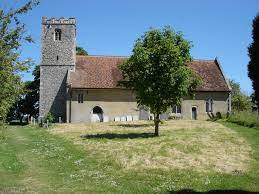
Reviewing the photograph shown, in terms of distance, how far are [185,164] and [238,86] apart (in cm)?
7401

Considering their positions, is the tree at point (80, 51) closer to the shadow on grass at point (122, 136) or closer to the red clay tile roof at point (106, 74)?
the red clay tile roof at point (106, 74)

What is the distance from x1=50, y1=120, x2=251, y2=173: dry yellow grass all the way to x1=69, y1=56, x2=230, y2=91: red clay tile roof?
19470 millimetres

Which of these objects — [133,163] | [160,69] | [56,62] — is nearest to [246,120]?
[160,69]

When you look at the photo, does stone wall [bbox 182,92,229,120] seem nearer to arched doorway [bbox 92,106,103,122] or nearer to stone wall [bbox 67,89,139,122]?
stone wall [bbox 67,89,139,122]

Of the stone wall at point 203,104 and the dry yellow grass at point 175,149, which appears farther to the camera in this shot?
the stone wall at point 203,104

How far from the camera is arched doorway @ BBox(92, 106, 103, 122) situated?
177ft

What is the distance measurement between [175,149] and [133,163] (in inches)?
177

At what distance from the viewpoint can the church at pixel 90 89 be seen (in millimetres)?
53750

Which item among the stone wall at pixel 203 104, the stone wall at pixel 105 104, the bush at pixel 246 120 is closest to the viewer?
the bush at pixel 246 120

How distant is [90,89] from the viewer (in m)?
53.5

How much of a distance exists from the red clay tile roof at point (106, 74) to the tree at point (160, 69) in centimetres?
2070

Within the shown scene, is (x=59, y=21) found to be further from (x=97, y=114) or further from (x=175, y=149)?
(x=175, y=149)

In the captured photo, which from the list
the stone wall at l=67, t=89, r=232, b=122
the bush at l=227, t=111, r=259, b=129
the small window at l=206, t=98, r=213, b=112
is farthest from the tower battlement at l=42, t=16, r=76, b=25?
the bush at l=227, t=111, r=259, b=129

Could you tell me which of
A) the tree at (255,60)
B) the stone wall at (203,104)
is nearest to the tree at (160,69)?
the tree at (255,60)
